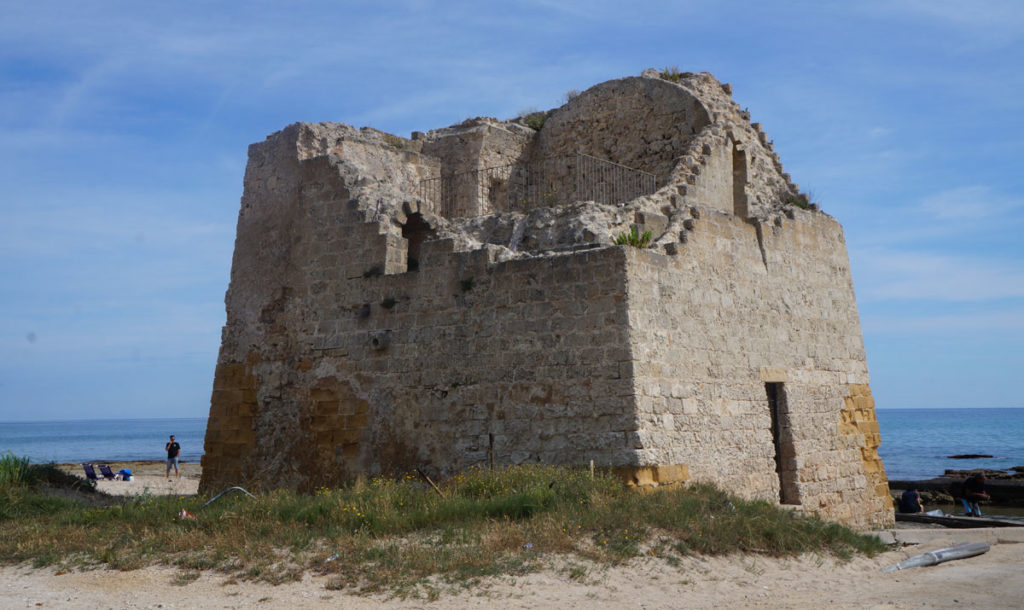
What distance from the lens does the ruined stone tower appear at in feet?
34.1

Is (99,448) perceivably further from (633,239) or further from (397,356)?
(633,239)

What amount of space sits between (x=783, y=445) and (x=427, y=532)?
5.70 m

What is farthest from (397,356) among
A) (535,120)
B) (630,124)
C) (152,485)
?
(152,485)

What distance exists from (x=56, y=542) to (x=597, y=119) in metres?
10.8

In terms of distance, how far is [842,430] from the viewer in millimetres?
13469

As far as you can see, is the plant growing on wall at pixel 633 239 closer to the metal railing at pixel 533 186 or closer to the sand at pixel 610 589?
the metal railing at pixel 533 186

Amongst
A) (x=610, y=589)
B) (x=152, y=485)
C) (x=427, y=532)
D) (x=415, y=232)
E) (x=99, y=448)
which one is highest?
(x=415, y=232)

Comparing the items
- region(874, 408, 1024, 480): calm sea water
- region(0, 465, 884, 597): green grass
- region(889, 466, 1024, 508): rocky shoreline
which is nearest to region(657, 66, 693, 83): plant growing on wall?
region(0, 465, 884, 597): green grass

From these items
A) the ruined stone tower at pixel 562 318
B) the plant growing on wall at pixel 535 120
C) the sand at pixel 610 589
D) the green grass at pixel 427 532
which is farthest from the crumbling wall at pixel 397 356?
the plant growing on wall at pixel 535 120

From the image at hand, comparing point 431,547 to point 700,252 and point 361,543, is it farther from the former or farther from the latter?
point 700,252

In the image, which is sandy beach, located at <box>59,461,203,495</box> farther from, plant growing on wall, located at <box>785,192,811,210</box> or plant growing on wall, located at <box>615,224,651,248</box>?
plant growing on wall, located at <box>785,192,811,210</box>

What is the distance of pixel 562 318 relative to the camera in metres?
10.5

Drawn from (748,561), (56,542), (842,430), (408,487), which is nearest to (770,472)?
(842,430)

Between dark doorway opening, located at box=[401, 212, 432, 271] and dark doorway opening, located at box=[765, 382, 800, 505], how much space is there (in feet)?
16.8
